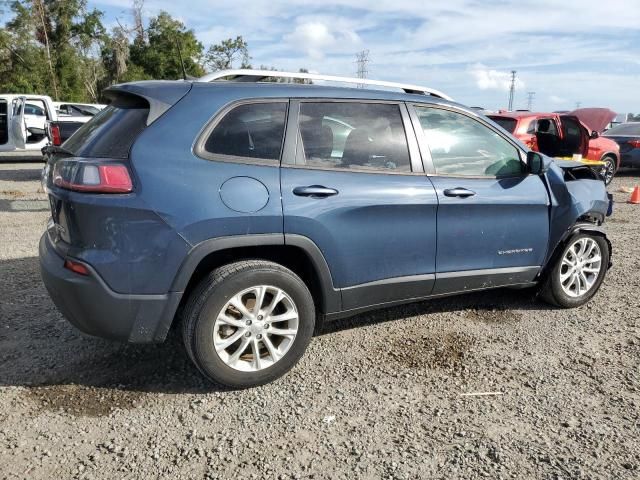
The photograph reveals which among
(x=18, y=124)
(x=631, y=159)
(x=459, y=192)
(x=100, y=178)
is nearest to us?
(x=100, y=178)

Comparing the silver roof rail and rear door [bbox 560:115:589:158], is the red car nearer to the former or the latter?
rear door [bbox 560:115:589:158]

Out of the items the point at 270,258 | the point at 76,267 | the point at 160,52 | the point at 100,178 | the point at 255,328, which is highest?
the point at 160,52

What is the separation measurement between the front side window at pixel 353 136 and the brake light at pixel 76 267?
52.6 inches

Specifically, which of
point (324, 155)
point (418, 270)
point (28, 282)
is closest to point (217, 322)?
point (324, 155)

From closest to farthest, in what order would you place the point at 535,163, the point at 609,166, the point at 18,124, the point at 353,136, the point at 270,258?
1. the point at 270,258
2. the point at 353,136
3. the point at 535,163
4. the point at 609,166
5. the point at 18,124

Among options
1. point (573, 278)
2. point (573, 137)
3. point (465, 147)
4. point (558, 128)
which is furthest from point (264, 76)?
point (573, 137)

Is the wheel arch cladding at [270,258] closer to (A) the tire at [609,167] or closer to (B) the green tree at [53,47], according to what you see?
(A) the tire at [609,167]

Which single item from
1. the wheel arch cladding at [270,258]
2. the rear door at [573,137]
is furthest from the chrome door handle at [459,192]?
the rear door at [573,137]

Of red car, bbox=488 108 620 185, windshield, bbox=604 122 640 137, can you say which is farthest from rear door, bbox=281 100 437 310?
windshield, bbox=604 122 640 137

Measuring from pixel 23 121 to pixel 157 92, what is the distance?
13.1 metres

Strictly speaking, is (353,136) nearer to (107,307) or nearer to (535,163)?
(535,163)

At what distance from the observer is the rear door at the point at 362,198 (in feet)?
10.4

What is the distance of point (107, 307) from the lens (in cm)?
284

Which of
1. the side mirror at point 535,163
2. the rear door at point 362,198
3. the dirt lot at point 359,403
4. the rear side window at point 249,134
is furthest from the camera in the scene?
the side mirror at point 535,163
